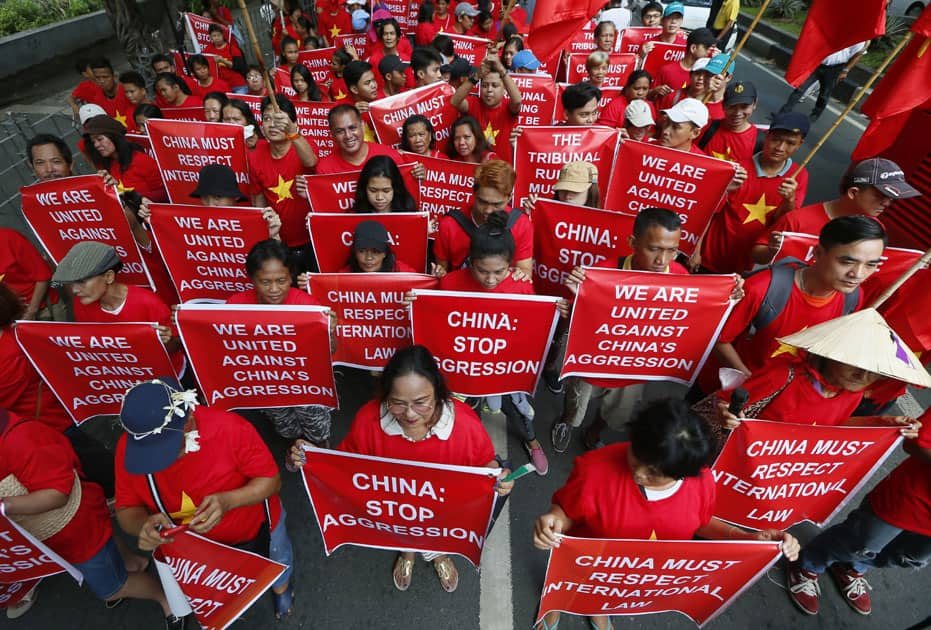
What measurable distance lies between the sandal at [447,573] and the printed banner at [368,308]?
5.31 feet

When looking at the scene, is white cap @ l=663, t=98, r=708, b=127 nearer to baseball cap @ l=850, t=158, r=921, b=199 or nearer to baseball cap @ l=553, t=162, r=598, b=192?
baseball cap @ l=553, t=162, r=598, b=192

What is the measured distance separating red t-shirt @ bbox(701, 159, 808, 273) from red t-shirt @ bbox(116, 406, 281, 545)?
4.25 m

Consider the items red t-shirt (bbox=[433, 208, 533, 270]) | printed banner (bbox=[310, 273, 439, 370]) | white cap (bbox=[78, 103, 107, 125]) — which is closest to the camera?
printed banner (bbox=[310, 273, 439, 370])

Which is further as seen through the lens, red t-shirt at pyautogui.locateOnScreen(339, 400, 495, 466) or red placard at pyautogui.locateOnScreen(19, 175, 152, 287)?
red placard at pyautogui.locateOnScreen(19, 175, 152, 287)

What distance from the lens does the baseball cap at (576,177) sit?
4.49m

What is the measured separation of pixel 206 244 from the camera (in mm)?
4543

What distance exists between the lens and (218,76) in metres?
9.91

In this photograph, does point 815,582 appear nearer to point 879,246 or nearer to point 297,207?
point 879,246

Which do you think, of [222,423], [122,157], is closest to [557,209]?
[222,423]

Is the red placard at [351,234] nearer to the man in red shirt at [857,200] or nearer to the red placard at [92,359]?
the red placard at [92,359]

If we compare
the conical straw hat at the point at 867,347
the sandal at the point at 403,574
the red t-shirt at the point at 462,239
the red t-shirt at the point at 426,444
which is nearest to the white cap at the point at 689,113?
the red t-shirt at the point at 462,239

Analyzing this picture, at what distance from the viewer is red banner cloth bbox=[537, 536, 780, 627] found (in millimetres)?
2301

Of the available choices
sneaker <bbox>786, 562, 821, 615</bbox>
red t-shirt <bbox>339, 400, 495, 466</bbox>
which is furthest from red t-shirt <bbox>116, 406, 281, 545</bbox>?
sneaker <bbox>786, 562, 821, 615</bbox>

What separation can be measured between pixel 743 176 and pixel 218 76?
32.3 feet
